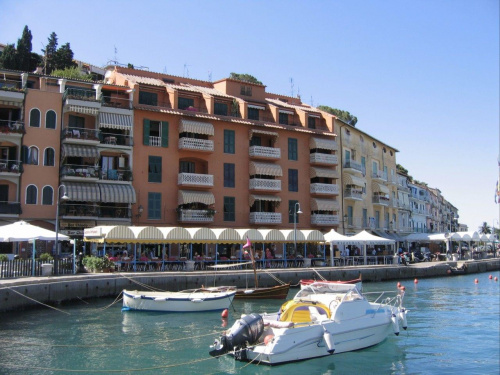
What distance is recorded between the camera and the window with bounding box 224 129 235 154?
5144 centimetres

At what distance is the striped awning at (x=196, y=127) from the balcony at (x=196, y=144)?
710 mm

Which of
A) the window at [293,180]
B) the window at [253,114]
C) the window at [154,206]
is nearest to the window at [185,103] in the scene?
the window at [253,114]

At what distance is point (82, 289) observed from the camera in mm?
32438

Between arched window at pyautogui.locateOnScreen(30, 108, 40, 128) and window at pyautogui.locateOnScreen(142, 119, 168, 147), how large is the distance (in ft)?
27.8

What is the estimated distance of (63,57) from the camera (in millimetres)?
72375

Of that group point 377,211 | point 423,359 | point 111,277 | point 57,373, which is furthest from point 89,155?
point 377,211

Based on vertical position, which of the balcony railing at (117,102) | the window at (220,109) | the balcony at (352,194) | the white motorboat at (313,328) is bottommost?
the white motorboat at (313,328)

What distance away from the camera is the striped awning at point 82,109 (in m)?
43.4

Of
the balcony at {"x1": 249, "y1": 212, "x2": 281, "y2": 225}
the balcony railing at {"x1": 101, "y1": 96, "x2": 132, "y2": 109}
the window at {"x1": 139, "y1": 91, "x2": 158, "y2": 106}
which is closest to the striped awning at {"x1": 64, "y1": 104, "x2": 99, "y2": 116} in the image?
the balcony railing at {"x1": 101, "y1": 96, "x2": 132, "y2": 109}

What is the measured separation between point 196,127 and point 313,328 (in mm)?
31204

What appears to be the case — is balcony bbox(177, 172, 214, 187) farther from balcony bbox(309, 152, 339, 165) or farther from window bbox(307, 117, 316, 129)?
window bbox(307, 117, 316, 129)

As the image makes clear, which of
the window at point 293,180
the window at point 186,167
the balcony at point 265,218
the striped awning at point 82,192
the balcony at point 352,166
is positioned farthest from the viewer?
the balcony at point 352,166

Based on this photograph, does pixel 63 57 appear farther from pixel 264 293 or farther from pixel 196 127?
A: pixel 264 293

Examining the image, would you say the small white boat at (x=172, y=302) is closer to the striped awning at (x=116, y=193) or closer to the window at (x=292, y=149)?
the striped awning at (x=116, y=193)
